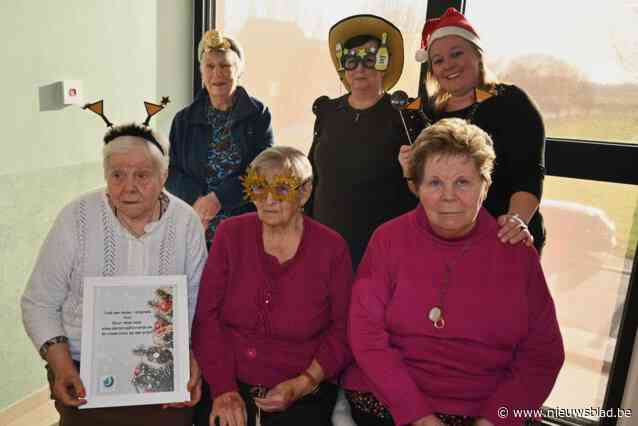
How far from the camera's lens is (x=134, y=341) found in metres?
1.52

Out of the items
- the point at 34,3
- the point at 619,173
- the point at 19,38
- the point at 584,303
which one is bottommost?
the point at 584,303

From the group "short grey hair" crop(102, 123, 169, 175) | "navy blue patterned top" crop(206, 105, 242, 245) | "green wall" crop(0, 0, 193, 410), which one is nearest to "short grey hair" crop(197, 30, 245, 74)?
"navy blue patterned top" crop(206, 105, 242, 245)

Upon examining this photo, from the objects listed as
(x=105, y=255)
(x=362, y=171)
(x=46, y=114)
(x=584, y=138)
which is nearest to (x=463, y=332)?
(x=362, y=171)

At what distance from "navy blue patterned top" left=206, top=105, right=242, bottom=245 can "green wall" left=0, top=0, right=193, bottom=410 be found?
714mm

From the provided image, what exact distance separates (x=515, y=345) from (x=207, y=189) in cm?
159

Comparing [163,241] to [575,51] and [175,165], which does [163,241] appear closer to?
[175,165]

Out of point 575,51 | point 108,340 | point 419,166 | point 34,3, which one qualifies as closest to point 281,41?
point 34,3

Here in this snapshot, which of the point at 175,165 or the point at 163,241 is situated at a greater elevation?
the point at 175,165

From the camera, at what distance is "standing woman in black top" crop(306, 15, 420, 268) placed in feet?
6.81

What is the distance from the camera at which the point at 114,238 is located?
1.60 m

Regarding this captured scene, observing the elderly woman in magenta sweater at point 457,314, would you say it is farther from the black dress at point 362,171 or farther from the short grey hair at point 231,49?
the short grey hair at point 231,49

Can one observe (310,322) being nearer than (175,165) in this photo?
Yes

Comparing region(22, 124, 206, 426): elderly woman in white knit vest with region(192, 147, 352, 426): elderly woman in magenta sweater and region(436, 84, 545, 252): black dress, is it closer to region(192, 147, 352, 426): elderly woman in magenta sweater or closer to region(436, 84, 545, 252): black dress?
region(192, 147, 352, 426): elderly woman in magenta sweater

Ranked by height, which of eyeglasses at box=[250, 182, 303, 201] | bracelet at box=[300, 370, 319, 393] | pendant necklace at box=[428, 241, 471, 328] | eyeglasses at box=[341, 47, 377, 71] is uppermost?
eyeglasses at box=[341, 47, 377, 71]
